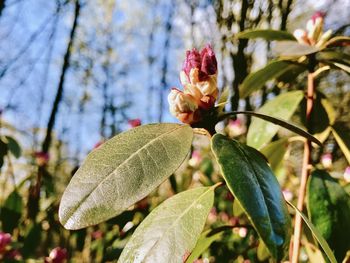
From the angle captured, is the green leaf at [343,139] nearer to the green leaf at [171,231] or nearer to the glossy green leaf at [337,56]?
the glossy green leaf at [337,56]

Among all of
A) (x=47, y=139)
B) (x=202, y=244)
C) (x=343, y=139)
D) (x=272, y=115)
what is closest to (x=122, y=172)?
(x=202, y=244)

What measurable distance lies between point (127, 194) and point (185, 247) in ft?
0.38

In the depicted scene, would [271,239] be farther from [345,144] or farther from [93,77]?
[93,77]

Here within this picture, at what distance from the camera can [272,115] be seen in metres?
0.96

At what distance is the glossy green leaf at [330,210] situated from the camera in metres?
0.73

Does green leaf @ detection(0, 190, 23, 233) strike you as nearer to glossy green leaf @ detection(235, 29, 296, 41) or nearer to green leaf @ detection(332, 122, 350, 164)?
glossy green leaf @ detection(235, 29, 296, 41)

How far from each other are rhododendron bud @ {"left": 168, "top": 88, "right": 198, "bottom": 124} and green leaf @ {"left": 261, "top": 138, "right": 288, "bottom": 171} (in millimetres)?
497

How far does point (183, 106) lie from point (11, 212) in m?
1.51

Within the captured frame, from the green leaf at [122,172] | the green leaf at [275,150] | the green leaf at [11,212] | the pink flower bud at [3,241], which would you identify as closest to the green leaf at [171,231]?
the green leaf at [122,172]

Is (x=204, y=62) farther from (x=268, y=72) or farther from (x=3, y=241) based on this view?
(x=3, y=241)

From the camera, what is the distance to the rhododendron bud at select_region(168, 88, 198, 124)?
1.92 feet

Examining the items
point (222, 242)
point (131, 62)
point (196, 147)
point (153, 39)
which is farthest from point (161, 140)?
point (131, 62)

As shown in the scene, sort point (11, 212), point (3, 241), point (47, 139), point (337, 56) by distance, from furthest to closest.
→ 1. point (47, 139)
2. point (11, 212)
3. point (3, 241)
4. point (337, 56)

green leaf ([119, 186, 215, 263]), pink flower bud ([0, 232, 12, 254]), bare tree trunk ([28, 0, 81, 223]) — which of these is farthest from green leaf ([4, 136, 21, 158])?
green leaf ([119, 186, 215, 263])
